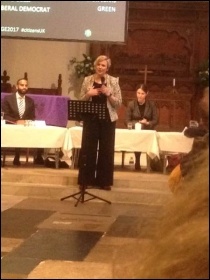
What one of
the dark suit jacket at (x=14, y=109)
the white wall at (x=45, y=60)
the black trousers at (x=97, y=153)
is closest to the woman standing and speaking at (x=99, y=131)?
the black trousers at (x=97, y=153)

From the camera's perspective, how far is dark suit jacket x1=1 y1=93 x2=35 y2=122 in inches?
284

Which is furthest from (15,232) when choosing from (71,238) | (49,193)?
(49,193)

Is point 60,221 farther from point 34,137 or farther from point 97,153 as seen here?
point 34,137

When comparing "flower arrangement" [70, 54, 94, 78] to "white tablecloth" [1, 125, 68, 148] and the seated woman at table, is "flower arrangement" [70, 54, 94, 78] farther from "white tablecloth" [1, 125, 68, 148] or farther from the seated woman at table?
"white tablecloth" [1, 125, 68, 148]

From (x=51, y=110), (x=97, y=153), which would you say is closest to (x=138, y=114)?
(x=51, y=110)

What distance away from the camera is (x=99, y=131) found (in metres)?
6.00

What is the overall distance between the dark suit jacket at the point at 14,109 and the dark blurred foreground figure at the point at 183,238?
22.1 ft

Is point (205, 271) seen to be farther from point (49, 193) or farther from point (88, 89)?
point (49, 193)

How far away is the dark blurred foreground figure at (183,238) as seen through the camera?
440mm

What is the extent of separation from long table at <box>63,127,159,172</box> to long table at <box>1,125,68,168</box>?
108 millimetres

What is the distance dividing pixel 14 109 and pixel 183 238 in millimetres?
7030

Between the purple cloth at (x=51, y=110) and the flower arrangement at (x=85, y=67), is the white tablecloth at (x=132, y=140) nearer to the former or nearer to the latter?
the purple cloth at (x=51, y=110)

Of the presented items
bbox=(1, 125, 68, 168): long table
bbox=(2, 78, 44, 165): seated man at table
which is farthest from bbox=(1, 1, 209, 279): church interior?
bbox=(1, 125, 68, 168): long table

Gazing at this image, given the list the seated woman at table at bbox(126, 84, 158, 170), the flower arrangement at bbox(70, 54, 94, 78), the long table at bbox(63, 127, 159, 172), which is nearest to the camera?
the long table at bbox(63, 127, 159, 172)
